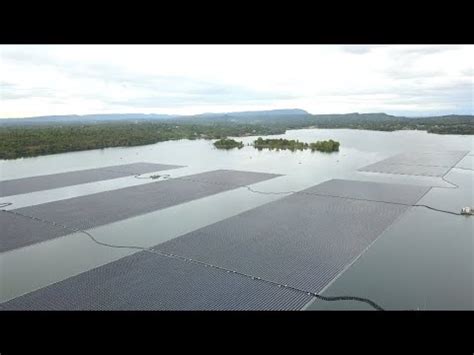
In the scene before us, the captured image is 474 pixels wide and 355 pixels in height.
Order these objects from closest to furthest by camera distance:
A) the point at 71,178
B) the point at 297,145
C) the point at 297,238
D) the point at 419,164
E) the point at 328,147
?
the point at 297,238
the point at 71,178
the point at 419,164
the point at 328,147
the point at 297,145

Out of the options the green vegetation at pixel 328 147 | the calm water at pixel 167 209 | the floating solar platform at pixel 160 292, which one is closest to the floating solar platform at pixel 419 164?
the calm water at pixel 167 209

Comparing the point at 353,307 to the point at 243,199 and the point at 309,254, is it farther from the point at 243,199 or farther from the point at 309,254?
the point at 243,199

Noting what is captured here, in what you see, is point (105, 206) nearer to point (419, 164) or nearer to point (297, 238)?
point (297, 238)

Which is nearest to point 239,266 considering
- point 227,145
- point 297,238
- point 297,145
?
point 297,238

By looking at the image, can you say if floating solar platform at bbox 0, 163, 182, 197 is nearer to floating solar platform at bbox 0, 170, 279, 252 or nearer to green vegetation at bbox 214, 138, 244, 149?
floating solar platform at bbox 0, 170, 279, 252

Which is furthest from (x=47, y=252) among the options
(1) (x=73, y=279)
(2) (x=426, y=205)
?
(2) (x=426, y=205)

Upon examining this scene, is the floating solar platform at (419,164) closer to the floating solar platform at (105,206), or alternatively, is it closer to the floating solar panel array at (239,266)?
the floating solar platform at (105,206)
